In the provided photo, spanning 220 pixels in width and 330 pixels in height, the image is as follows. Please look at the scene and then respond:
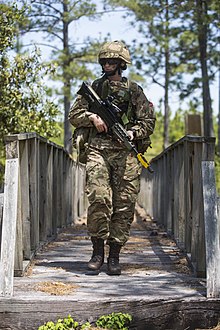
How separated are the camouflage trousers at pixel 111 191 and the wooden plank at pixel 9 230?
83 cm

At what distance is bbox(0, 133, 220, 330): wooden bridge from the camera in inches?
179

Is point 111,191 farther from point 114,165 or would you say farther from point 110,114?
point 110,114

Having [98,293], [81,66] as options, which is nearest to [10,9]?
[98,293]

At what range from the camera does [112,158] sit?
224 inches

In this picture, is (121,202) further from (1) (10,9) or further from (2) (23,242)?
(1) (10,9)

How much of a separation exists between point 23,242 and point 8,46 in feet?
19.3

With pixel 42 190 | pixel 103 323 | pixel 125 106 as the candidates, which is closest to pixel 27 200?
pixel 125 106

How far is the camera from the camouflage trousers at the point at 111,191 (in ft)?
18.3

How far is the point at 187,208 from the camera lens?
255 inches

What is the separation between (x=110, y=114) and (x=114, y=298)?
63.4 inches

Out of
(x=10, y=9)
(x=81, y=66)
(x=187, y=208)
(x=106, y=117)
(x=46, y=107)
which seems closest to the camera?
(x=106, y=117)

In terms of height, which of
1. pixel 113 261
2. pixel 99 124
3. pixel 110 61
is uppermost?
pixel 110 61

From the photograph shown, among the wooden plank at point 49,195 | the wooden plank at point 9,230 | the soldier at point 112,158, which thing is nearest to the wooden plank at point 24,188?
the soldier at point 112,158

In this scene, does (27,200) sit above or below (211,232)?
above
